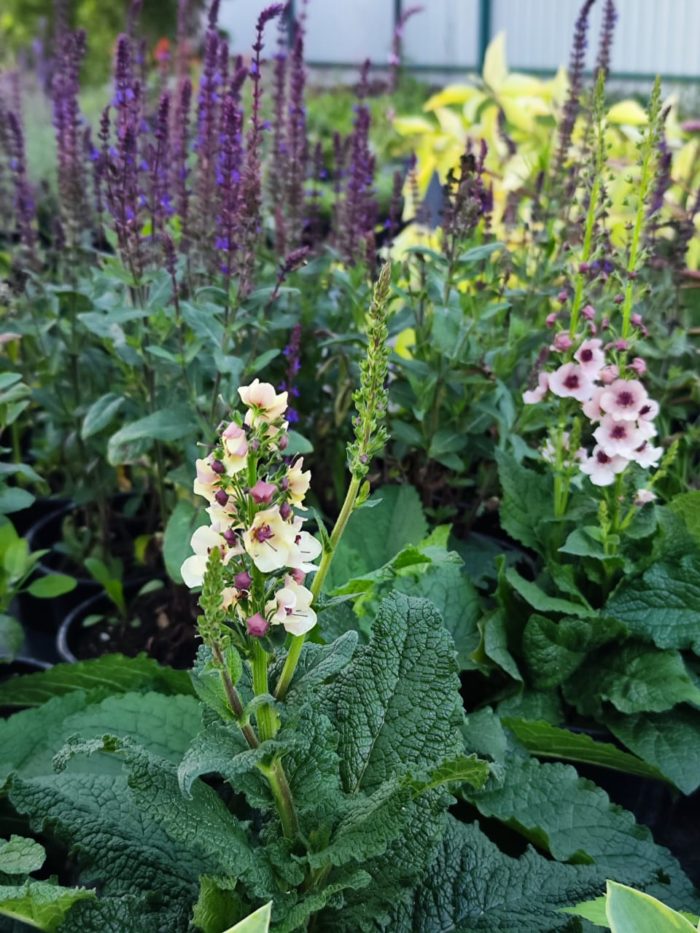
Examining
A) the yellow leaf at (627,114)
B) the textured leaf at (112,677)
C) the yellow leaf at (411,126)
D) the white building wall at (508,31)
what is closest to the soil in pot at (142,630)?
the textured leaf at (112,677)

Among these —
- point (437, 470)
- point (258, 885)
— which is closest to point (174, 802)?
point (258, 885)

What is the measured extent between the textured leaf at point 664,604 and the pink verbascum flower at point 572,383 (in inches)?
12.7

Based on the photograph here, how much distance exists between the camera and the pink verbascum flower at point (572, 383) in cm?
152

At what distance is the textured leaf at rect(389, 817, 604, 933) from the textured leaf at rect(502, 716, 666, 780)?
0.75 feet

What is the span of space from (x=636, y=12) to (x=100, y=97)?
5.58 meters

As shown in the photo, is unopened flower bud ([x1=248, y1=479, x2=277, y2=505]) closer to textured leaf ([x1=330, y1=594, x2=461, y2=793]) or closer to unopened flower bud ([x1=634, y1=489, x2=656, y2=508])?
textured leaf ([x1=330, y1=594, x2=461, y2=793])

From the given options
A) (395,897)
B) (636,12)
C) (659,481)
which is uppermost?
(636,12)

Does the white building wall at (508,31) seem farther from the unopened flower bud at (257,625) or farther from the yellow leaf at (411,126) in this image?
the unopened flower bud at (257,625)

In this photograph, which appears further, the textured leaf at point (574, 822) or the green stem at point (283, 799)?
the textured leaf at point (574, 822)

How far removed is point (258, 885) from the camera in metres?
1.00

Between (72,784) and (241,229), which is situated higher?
(241,229)

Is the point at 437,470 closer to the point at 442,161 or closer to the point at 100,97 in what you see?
the point at 442,161

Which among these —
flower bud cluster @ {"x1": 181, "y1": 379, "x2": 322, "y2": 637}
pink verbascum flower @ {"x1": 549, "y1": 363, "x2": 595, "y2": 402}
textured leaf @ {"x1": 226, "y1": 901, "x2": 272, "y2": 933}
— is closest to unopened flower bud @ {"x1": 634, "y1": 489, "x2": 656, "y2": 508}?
pink verbascum flower @ {"x1": 549, "y1": 363, "x2": 595, "y2": 402}

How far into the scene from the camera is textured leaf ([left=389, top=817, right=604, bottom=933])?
3.80ft
